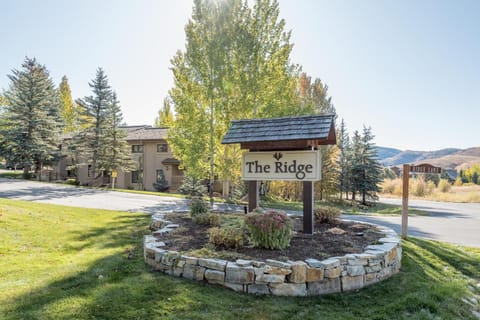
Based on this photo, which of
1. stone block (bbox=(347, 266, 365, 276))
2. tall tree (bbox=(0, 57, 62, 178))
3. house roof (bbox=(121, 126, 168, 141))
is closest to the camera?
stone block (bbox=(347, 266, 365, 276))

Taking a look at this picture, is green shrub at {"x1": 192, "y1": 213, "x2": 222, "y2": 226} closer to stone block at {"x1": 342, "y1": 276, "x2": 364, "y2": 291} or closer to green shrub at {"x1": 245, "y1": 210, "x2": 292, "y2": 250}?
green shrub at {"x1": 245, "y1": 210, "x2": 292, "y2": 250}

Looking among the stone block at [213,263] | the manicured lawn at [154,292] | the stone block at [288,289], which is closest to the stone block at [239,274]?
the stone block at [213,263]

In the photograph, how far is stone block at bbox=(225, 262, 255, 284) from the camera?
420cm

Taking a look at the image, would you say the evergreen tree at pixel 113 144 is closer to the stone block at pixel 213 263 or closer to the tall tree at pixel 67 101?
the tall tree at pixel 67 101

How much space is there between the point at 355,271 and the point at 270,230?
1.45 m

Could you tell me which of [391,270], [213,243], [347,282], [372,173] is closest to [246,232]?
[213,243]

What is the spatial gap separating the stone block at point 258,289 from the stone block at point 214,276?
40 cm

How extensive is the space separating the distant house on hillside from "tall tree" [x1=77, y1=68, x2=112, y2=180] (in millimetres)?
2560

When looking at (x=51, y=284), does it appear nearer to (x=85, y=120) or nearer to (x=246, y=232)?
(x=246, y=232)

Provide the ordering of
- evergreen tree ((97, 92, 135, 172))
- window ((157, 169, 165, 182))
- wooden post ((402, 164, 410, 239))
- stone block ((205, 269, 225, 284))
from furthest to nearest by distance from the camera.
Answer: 1. window ((157, 169, 165, 182))
2. evergreen tree ((97, 92, 135, 172))
3. wooden post ((402, 164, 410, 239))
4. stone block ((205, 269, 225, 284))

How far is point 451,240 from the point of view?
28.2 ft

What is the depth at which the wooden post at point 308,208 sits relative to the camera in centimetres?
652

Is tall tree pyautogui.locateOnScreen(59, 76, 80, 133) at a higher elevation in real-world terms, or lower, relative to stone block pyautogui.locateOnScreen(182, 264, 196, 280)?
higher

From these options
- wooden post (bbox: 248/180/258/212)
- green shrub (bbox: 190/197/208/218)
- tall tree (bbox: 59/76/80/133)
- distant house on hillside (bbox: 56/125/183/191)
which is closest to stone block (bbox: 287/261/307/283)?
wooden post (bbox: 248/180/258/212)
